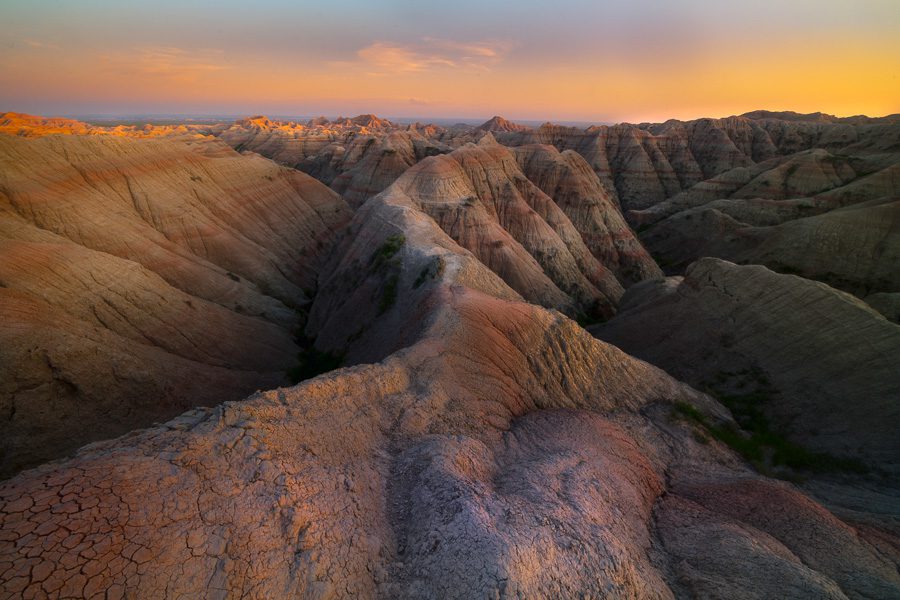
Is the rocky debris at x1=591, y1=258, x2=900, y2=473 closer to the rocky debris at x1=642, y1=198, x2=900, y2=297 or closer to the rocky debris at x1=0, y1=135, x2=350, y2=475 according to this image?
the rocky debris at x1=642, y1=198, x2=900, y2=297

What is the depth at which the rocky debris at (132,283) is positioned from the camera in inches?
663

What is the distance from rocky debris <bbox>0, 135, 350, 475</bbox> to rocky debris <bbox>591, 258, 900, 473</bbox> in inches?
987

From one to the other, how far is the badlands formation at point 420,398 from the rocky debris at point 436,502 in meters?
0.06

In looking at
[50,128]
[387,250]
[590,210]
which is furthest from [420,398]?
[50,128]

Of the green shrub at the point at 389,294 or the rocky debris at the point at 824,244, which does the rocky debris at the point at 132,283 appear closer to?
the green shrub at the point at 389,294

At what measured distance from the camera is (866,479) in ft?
57.4

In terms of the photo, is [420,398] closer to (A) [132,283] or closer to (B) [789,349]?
(A) [132,283]

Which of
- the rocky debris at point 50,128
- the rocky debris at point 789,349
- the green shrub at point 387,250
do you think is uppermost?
the rocky debris at point 50,128

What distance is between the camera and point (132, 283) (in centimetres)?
2398

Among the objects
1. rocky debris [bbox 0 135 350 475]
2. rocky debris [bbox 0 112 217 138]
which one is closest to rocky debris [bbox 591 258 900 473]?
rocky debris [bbox 0 135 350 475]

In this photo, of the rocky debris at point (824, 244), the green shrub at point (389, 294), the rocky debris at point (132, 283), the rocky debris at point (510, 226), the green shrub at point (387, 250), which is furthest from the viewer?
the rocky debris at point (824, 244)

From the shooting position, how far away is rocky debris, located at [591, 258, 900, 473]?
19438 millimetres

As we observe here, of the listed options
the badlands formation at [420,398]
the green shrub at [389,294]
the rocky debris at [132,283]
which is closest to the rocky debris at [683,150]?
the badlands formation at [420,398]

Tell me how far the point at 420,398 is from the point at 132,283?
67.6 ft
